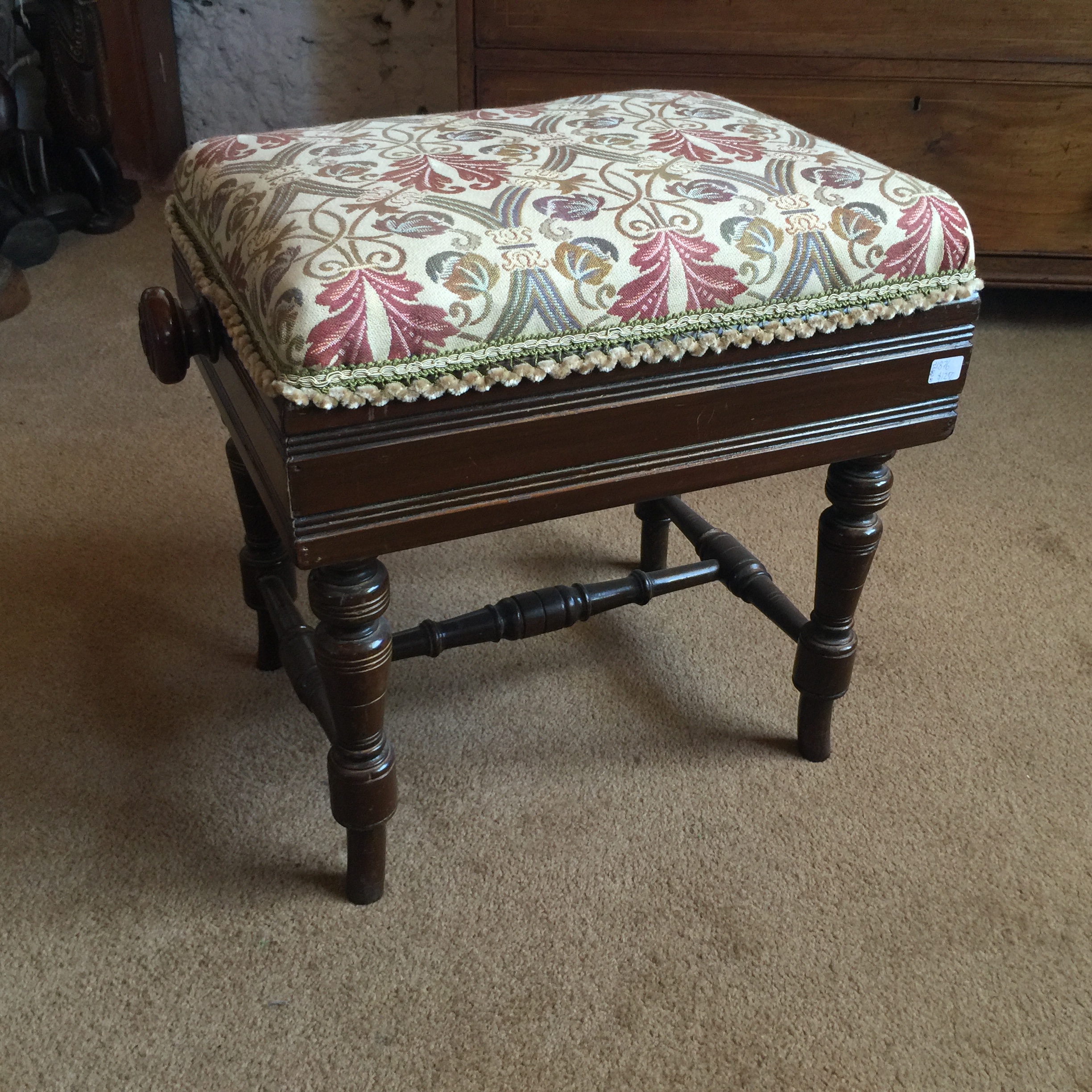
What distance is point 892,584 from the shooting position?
1.23 meters

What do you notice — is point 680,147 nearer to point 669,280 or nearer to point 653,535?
point 669,280

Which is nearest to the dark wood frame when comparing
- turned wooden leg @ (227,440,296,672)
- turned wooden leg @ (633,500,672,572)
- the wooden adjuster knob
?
the wooden adjuster knob

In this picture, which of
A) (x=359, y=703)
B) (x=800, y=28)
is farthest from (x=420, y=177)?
(x=800, y=28)

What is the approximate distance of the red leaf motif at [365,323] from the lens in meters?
0.58

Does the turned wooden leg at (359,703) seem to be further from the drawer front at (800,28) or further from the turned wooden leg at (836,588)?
the drawer front at (800,28)

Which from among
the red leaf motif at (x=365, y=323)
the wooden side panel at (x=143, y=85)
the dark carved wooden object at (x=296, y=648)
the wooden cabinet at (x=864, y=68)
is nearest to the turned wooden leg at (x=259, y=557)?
the dark carved wooden object at (x=296, y=648)

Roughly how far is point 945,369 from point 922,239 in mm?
105

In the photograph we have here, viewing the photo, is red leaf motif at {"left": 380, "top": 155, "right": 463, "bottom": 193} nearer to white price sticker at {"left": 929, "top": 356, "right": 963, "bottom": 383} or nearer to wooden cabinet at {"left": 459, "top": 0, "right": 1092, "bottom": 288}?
white price sticker at {"left": 929, "top": 356, "right": 963, "bottom": 383}

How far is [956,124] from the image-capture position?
1627 mm

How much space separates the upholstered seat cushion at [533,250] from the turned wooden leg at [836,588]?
0.53 feet

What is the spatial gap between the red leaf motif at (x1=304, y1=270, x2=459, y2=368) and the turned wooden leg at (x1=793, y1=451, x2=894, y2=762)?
378 mm

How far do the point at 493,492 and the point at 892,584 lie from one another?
71cm

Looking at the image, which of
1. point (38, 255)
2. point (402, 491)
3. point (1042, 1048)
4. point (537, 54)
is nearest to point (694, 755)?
point (1042, 1048)

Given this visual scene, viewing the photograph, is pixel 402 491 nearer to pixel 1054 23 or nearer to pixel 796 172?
pixel 796 172
